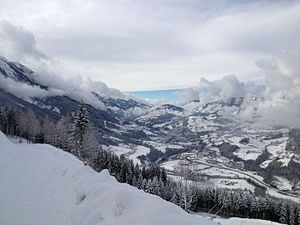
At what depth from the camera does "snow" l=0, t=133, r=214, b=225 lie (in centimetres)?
1155

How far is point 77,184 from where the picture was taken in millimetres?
17016

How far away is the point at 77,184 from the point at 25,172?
818cm

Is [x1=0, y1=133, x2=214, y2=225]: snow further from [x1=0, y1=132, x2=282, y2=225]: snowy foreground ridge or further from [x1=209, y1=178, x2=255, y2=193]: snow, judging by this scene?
[x1=209, y1=178, x2=255, y2=193]: snow

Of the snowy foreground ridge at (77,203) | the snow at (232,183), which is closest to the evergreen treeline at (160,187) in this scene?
the snowy foreground ridge at (77,203)

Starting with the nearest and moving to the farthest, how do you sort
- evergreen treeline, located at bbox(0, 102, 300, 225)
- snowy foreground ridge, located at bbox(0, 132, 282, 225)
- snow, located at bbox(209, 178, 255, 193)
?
1. snowy foreground ridge, located at bbox(0, 132, 282, 225)
2. evergreen treeline, located at bbox(0, 102, 300, 225)
3. snow, located at bbox(209, 178, 255, 193)

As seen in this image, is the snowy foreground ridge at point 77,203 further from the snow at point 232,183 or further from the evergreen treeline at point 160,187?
the snow at point 232,183

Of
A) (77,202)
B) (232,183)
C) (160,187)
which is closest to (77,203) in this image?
(77,202)

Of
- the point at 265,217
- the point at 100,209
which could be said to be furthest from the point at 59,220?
the point at 265,217

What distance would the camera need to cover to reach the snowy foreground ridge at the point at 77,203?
1154 centimetres

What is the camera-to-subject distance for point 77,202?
14672 mm

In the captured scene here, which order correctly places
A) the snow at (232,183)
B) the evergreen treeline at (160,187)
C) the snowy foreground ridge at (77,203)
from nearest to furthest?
the snowy foreground ridge at (77,203)
the evergreen treeline at (160,187)
the snow at (232,183)

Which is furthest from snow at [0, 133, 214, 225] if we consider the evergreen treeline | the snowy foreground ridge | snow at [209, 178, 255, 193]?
snow at [209, 178, 255, 193]

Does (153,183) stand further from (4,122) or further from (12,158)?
(12,158)

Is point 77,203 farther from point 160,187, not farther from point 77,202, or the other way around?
point 160,187
